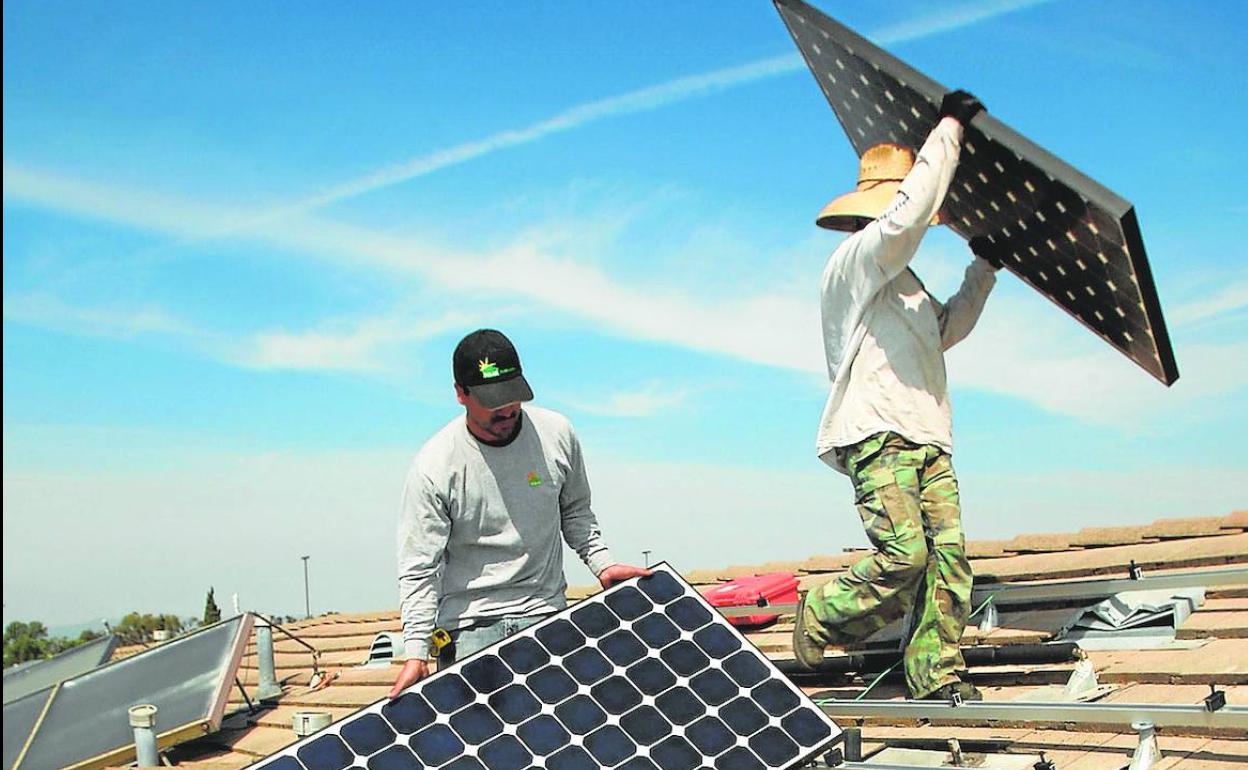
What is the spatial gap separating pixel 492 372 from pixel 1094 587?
2.82 meters

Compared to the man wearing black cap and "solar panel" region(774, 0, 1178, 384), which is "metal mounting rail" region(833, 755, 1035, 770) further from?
"solar panel" region(774, 0, 1178, 384)

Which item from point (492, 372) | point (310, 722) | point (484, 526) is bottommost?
point (310, 722)

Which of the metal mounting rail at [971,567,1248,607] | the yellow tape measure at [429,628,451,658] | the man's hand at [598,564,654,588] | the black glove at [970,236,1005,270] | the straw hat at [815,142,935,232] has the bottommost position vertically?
the metal mounting rail at [971,567,1248,607]

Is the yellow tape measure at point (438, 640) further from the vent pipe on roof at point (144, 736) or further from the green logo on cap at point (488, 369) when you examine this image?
the vent pipe on roof at point (144, 736)

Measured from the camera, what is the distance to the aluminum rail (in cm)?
498

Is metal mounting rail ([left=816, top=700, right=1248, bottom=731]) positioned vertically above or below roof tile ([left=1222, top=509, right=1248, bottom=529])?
below

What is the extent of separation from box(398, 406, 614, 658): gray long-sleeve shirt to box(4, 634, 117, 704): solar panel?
6.81 m

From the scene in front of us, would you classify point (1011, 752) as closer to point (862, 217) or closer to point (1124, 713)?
point (1124, 713)

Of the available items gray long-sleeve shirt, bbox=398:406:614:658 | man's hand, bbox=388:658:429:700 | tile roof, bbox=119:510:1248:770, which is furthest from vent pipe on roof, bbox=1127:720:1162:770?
man's hand, bbox=388:658:429:700

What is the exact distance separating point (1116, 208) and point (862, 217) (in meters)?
0.97

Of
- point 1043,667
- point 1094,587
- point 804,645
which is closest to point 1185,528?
point 1094,587

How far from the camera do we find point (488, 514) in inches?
177

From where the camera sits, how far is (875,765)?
3965 millimetres

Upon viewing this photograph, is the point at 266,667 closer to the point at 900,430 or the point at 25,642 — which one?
the point at 900,430
